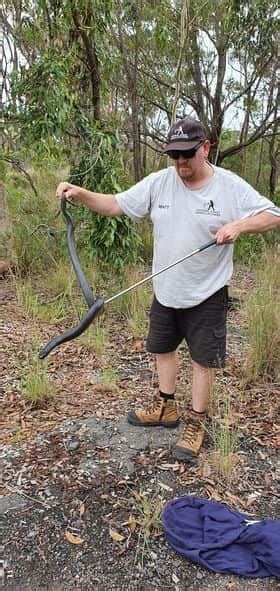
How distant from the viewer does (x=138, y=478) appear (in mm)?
2383

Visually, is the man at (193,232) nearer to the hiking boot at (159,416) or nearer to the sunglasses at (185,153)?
the sunglasses at (185,153)

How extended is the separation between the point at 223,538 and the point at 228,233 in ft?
4.13

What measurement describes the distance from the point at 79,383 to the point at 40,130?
189 cm

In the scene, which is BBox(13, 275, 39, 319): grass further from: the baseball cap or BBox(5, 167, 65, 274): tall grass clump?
the baseball cap

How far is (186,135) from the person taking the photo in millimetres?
2125

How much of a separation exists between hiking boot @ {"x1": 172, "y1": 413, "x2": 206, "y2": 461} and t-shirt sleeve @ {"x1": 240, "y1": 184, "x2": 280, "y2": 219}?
1.13 m

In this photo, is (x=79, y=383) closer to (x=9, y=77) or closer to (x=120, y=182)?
(x=120, y=182)

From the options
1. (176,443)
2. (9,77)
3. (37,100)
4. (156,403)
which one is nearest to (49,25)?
(9,77)

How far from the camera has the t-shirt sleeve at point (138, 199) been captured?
93.4 inches

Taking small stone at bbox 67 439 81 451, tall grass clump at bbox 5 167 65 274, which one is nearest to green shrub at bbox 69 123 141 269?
tall grass clump at bbox 5 167 65 274

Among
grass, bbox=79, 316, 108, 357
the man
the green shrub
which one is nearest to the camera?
the man

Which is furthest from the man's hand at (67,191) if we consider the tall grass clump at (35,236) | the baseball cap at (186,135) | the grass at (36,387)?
the tall grass clump at (35,236)

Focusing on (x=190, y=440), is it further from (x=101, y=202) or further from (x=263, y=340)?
(x=101, y=202)

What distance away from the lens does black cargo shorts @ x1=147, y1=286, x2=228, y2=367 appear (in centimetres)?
238
